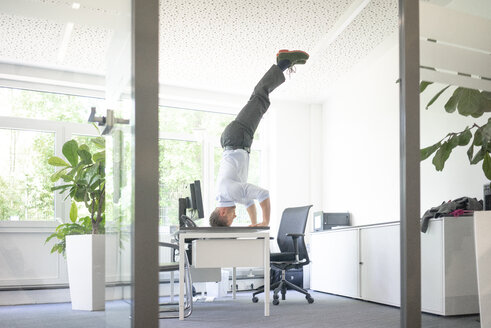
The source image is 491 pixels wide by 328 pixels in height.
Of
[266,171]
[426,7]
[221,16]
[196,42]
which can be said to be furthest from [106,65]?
[266,171]

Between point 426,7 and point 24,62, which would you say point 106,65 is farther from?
point 426,7

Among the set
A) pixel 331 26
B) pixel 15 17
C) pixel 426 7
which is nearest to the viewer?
pixel 15 17

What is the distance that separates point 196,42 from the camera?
5836 mm

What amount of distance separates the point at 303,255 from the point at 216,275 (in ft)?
3.21

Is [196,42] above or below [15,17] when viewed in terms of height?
above

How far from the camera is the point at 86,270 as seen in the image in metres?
2.36

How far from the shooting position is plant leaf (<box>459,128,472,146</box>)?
2965 millimetres

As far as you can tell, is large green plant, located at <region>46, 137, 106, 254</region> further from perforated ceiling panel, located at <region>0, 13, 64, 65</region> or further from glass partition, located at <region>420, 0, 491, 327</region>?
glass partition, located at <region>420, 0, 491, 327</region>

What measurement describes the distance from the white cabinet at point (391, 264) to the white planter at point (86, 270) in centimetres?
158

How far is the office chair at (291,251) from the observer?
5.52 metres

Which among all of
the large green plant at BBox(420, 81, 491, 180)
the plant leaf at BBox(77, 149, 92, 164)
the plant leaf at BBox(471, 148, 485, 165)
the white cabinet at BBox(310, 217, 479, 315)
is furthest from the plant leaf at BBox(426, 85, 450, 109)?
the plant leaf at BBox(77, 149, 92, 164)

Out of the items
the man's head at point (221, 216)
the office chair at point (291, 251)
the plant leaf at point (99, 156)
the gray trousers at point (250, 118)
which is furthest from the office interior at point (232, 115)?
the man's head at point (221, 216)

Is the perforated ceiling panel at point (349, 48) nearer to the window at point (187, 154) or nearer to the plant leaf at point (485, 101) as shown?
the window at point (187, 154)

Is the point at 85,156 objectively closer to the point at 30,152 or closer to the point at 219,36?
the point at 30,152
